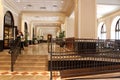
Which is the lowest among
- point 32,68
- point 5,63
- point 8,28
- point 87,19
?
point 32,68

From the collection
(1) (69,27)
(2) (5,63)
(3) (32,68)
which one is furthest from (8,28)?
(1) (69,27)

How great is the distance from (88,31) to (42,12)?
959cm

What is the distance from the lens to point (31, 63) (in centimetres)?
840

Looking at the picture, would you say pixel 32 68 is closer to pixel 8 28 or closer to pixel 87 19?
pixel 87 19

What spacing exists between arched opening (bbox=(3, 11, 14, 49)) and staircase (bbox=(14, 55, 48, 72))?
4.27m

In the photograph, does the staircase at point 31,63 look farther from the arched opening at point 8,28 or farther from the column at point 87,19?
the arched opening at point 8,28

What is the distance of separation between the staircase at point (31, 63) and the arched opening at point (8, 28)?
14.0 ft

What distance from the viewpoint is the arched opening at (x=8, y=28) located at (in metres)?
12.7

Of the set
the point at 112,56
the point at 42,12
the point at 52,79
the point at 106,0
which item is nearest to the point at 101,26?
the point at 42,12

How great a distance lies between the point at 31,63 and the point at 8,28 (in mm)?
5728

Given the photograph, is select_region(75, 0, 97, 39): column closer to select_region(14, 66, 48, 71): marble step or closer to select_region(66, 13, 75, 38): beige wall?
select_region(14, 66, 48, 71): marble step

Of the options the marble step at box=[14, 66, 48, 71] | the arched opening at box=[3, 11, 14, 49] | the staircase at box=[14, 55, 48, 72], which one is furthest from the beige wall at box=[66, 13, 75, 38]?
the marble step at box=[14, 66, 48, 71]

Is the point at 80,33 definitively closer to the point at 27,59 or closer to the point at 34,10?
the point at 27,59

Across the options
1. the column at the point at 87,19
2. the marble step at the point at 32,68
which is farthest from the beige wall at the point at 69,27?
the marble step at the point at 32,68
